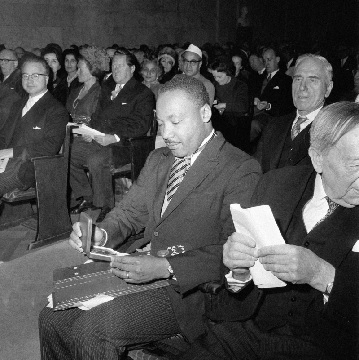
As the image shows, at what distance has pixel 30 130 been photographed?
467 centimetres

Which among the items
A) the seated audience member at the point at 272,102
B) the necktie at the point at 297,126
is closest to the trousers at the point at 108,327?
the necktie at the point at 297,126

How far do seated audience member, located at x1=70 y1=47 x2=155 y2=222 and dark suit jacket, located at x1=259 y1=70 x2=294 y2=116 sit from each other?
2273mm

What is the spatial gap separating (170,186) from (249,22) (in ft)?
55.2

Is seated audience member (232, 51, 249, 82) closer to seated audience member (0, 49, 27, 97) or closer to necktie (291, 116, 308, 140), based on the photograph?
seated audience member (0, 49, 27, 97)

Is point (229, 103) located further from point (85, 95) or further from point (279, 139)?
point (279, 139)

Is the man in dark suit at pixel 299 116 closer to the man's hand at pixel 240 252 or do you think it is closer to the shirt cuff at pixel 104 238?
the shirt cuff at pixel 104 238

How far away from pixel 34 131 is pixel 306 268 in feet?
11.7

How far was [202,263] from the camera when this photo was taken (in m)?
2.13

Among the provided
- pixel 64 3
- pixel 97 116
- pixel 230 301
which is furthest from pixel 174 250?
pixel 64 3

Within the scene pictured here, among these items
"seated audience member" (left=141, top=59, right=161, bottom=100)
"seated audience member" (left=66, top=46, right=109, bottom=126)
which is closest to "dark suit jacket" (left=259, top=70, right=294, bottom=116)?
"seated audience member" (left=141, top=59, right=161, bottom=100)

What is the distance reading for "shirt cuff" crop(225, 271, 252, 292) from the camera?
1911 millimetres

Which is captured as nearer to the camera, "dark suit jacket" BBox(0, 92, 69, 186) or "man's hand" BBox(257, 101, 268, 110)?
"dark suit jacket" BBox(0, 92, 69, 186)

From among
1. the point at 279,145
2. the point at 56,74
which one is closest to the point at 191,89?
the point at 279,145

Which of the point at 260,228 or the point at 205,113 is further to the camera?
the point at 205,113
